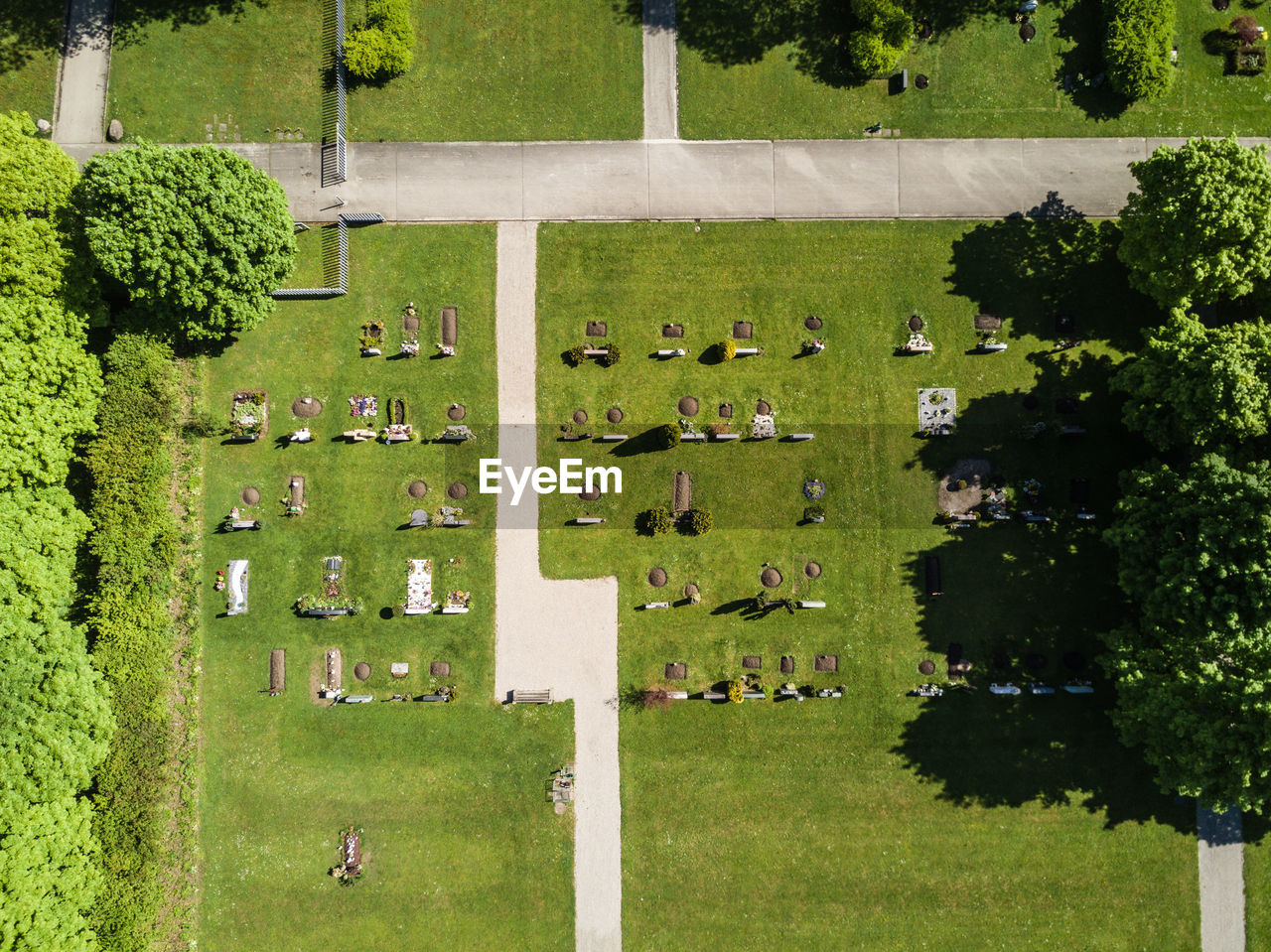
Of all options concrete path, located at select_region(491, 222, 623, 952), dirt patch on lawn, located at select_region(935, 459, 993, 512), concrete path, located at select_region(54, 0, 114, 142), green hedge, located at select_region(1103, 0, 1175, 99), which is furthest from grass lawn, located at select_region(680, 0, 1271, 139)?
concrete path, located at select_region(54, 0, 114, 142)

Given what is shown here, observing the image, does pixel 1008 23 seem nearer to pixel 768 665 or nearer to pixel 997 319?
pixel 997 319

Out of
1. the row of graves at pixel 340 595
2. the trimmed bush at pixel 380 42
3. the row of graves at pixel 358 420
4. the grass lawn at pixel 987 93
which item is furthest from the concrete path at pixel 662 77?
the row of graves at pixel 340 595

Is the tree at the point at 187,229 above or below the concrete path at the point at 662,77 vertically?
below

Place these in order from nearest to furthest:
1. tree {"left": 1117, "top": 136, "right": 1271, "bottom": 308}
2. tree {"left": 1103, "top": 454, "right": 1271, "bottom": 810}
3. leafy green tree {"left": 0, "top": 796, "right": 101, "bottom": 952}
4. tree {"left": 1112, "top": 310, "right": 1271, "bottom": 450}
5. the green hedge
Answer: leafy green tree {"left": 0, "top": 796, "right": 101, "bottom": 952} → tree {"left": 1103, "top": 454, "right": 1271, "bottom": 810} → tree {"left": 1112, "top": 310, "right": 1271, "bottom": 450} → tree {"left": 1117, "top": 136, "right": 1271, "bottom": 308} → the green hedge

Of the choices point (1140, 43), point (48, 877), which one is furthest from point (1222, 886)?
point (48, 877)

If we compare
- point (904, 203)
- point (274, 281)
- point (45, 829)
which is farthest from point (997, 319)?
point (45, 829)

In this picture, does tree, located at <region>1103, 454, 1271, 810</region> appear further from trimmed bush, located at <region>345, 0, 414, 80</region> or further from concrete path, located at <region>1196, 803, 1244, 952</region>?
trimmed bush, located at <region>345, 0, 414, 80</region>

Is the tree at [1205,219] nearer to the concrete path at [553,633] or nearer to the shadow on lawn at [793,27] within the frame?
the shadow on lawn at [793,27]
